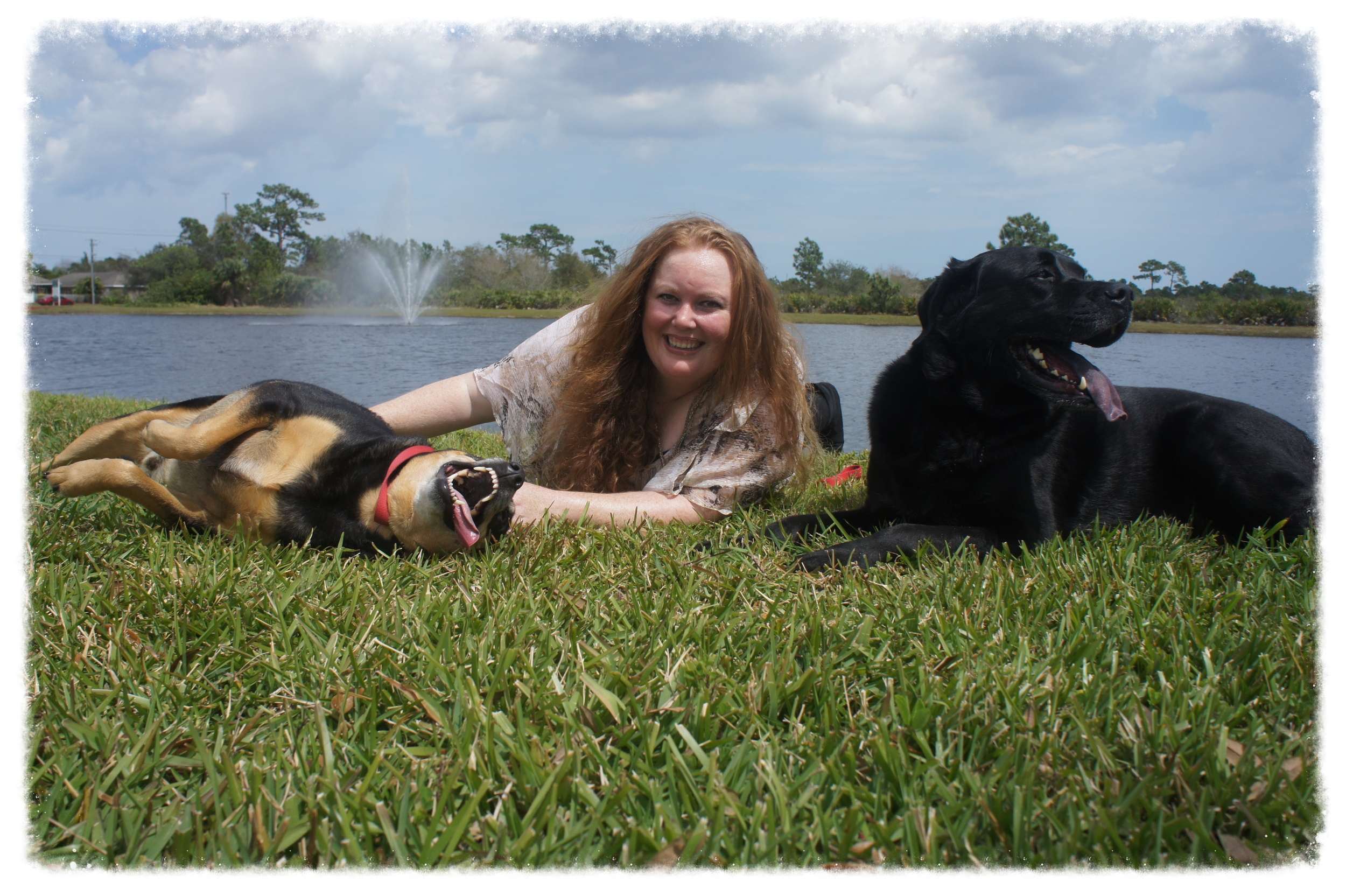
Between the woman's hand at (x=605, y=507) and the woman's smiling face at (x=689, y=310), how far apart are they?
23.8 inches

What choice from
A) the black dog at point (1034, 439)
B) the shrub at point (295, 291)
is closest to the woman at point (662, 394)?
the black dog at point (1034, 439)

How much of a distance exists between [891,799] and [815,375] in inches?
359

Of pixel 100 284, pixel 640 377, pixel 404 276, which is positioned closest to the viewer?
pixel 640 377

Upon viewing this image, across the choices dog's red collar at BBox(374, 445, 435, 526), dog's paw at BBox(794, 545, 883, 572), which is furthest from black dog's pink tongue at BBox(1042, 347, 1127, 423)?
dog's red collar at BBox(374, 445, 435, 526)

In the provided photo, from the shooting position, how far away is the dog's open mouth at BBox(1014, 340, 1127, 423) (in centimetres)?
294

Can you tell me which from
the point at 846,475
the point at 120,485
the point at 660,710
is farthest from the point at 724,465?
the point at 120,485

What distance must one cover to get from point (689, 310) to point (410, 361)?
1033cm

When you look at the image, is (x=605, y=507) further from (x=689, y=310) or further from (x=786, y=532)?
(x=689, y=310)

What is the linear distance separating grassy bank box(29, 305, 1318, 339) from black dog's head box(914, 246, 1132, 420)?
109 cm

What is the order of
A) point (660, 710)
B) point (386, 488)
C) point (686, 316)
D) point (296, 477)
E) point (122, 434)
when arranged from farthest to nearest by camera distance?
point (686, 316)
point (122, 434)
point (296, 477)
point (386, 488)
point (660, 710)

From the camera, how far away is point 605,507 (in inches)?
132

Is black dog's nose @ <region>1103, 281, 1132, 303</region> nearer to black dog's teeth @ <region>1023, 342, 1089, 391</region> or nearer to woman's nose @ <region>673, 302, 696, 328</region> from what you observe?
black dog's teeth @ <region>1023, 342, 1089, 391</region>

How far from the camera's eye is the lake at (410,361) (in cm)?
909

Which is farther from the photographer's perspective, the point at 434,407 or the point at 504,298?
the point at 504,298
